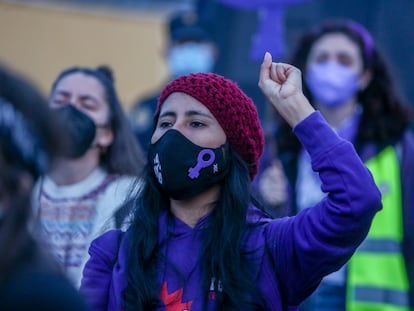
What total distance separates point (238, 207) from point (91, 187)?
4.19 ft

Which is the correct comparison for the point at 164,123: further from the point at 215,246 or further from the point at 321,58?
the point at 321,58

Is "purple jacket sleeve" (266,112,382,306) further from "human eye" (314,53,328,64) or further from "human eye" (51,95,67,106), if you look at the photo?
"human eye" (314,53,328,64)

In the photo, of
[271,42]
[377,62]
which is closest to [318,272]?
[377,62]

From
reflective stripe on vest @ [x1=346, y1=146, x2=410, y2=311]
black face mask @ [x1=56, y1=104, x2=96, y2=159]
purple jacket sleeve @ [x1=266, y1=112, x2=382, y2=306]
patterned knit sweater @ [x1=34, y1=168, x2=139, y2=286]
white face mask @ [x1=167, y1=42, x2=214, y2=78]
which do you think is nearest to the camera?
purple jacket sleeve @ [x1=266, y1=112, x2=382, y2=306]

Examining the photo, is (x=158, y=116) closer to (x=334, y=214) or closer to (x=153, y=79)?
(x=334, y=214)

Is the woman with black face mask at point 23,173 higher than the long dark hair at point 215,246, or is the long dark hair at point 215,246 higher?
the woman with black face mask at point 23,173

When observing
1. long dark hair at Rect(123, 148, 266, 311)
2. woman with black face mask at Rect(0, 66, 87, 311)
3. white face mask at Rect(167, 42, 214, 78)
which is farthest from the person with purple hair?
woman with black face mask at Rect(0, 66, 87, 311)

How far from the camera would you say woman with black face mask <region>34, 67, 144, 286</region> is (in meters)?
3.77

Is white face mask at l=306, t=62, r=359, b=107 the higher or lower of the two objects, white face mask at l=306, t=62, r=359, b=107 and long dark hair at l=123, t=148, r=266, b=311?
the higher

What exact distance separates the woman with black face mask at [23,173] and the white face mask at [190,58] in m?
5.55

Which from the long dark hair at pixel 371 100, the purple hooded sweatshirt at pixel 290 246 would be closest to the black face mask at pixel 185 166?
the purple hooded sweatshirt at pixel 290 246

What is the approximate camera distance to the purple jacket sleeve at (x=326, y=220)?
2592 millimetres

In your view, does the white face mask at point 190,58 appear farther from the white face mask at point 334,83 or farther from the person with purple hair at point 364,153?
the white face mask at point 334,83

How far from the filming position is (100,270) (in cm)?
285
